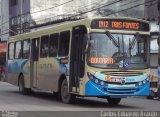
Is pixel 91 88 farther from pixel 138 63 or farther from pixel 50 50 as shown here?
pixel 50 50

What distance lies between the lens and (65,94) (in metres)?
19.9

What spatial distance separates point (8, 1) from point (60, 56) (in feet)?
156

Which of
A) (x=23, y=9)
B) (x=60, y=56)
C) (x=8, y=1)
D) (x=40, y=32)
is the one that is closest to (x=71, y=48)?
(x=60, y=56)

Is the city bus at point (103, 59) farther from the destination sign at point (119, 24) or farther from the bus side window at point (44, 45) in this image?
the bus side window at point (44, 45)

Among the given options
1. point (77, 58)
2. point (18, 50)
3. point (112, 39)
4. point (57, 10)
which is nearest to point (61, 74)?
point (77, 58)

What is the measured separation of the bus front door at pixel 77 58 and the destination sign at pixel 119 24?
0.56m

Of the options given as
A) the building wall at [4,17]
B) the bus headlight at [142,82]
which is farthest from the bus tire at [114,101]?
the building wall at [4,17]

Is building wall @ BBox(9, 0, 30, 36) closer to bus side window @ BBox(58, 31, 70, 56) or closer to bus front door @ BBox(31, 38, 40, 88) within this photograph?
bus front door @ BBox(31, 38, 40, 88)

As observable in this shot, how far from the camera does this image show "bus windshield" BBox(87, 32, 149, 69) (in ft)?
59.1

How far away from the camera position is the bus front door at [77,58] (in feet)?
60.7

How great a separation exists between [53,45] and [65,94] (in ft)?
8.00

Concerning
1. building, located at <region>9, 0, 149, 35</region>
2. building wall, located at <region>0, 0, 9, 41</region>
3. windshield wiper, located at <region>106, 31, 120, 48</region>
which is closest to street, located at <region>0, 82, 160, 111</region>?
windshield wiper, located at <region>106, 31, 120, 48</region>

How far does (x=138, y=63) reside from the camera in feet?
60.8

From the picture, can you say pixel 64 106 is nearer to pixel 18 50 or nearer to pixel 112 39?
pixel 112 39
